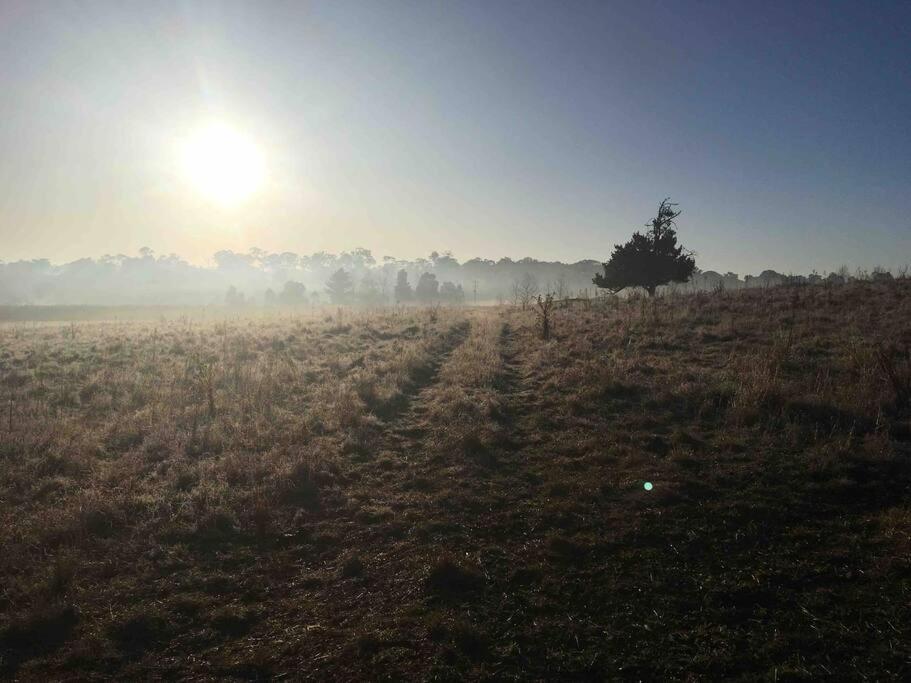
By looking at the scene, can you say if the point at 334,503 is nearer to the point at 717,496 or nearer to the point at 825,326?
the point at 717,496

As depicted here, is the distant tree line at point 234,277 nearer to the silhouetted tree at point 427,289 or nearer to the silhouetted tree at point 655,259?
the silhouetted tree at point 427,289

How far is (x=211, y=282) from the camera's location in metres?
153


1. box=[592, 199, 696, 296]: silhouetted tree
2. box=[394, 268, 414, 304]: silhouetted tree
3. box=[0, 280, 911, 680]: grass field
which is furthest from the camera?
box=[394, 268, 414, 304]: silhouetted tree

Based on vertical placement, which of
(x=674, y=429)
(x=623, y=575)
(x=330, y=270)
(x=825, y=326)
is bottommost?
(x=623, y=575)

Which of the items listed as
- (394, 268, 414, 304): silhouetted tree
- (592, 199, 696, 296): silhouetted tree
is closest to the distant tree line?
(394, 268, 414, 304): silhouetted tree

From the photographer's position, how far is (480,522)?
6.07 m

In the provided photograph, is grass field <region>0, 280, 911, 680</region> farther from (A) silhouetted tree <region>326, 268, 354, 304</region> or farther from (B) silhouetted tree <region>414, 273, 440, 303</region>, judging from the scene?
(A) silhouetted tree <region>326, 268, 354, 304</region>

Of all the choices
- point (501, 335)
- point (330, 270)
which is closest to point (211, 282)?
point (330, 270)

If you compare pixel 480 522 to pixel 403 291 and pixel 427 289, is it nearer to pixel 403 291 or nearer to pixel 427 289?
pixel 427 289

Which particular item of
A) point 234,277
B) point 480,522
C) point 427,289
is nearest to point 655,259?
point 480,522

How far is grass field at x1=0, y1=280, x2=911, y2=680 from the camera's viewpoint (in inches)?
158

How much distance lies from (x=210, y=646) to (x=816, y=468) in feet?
23.0

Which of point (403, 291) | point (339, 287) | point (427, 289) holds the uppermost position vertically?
point (339, 287)

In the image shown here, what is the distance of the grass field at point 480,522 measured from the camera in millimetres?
4004
